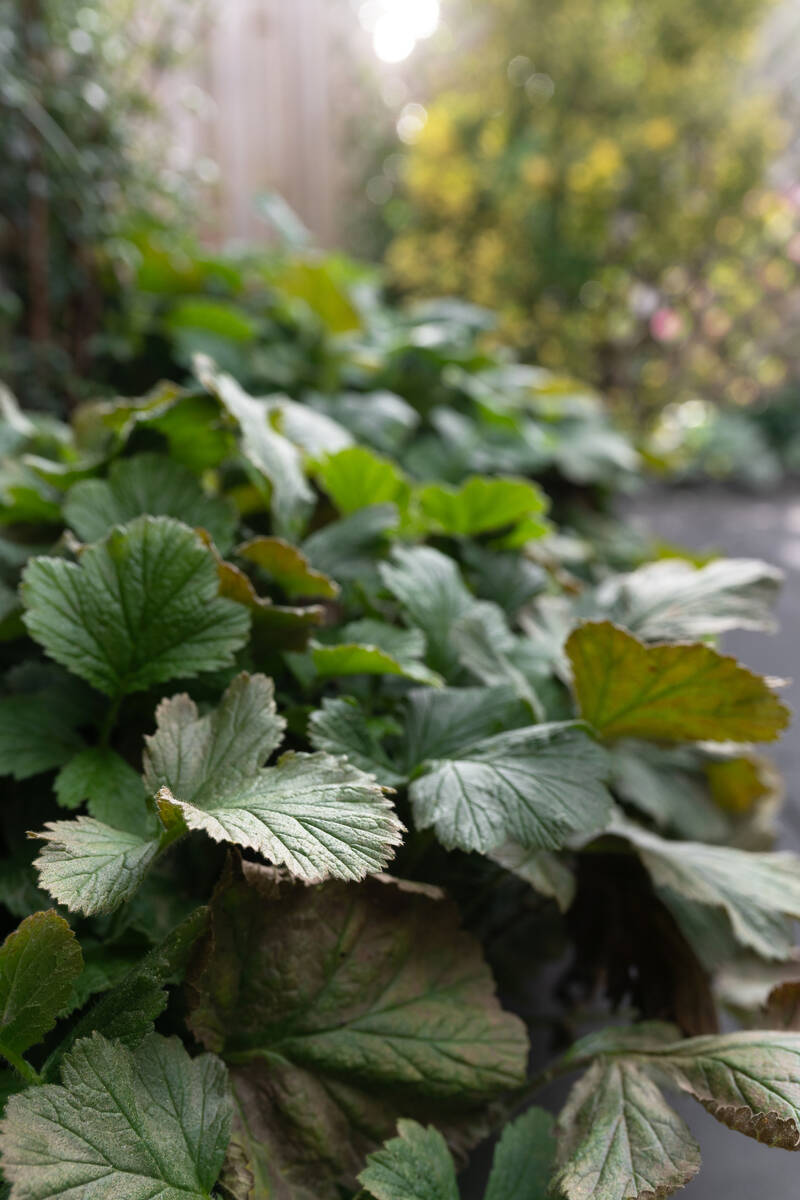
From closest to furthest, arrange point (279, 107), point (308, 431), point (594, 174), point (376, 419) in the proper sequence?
point (308, 431), point (376, 419), point (594, 174), point (279, 107)

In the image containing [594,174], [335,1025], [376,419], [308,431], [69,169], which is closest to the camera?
[335,1025]

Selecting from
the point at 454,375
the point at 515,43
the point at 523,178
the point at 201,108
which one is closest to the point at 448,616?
the point at 454,375

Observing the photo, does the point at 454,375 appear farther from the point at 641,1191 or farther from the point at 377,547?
the point at 641,1191

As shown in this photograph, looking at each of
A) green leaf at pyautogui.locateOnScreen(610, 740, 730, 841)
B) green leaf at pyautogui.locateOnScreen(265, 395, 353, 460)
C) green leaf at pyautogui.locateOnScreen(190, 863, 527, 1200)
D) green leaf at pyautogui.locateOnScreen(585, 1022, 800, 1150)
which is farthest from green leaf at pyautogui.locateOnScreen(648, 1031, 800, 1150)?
green leaf at pyautogui.locateOnScreen(265, 395, 353, 460)

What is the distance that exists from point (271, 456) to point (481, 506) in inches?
9.4

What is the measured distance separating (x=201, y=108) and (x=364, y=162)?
6.94 feet

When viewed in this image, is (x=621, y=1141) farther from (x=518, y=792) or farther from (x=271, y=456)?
(x=271, y=456)

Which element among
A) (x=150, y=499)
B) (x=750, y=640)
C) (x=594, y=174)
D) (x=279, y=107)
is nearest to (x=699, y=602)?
(x=150, y=499)

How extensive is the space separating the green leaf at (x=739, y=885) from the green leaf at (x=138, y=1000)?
0.32 metres

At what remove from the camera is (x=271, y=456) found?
78 centimetres

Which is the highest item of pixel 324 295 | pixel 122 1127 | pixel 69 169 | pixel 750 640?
pixel 324 295

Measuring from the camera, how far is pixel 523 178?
9.91ft

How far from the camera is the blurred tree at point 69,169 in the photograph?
139cm

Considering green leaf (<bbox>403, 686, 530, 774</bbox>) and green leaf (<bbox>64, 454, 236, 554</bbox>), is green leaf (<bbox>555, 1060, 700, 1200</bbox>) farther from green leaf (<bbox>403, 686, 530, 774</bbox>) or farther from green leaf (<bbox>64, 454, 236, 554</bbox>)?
green leaf (<bbox>64, 454, 236, 554</bbox>)
